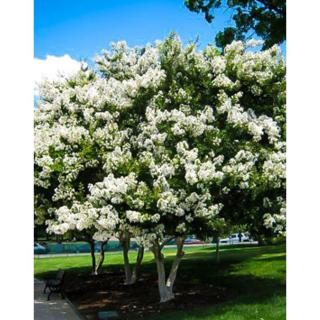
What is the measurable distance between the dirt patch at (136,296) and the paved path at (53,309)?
4.6 inches

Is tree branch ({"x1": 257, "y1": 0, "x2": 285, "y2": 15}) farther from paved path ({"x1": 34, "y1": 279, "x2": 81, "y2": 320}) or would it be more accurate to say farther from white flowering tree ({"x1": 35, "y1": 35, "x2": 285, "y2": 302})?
paved path ({"x1": 34, "y1": 279, "x2": 81, "y2": 320})

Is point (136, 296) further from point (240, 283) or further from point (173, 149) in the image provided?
point (173, 149)

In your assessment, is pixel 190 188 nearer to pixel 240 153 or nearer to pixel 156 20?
pixel 240 153

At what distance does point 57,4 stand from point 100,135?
3.81 ft

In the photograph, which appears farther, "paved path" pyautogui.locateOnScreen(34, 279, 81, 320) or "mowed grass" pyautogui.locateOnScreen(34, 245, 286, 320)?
"paved path" pyautogui.locateOnScreen(34, 279, 81, 320)

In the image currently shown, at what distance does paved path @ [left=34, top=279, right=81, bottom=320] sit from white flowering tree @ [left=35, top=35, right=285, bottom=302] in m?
0.85

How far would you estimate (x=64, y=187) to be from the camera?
500cm

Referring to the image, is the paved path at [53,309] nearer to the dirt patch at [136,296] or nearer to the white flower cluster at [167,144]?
the dirt patch at [136,296]

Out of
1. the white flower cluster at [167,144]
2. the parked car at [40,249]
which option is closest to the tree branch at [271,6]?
the white flower cluster at [167,144]

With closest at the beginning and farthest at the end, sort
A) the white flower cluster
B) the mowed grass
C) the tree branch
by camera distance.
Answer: the mowed grass < the white flower cluster < the tree branch

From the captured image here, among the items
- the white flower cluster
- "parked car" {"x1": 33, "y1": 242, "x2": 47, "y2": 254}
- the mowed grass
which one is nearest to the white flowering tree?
the white flower cluster

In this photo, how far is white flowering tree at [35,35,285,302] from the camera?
4512 millimetres

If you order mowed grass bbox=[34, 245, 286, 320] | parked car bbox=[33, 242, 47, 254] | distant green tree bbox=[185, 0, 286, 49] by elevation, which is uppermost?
distant green tree bbox=[185, 0, 286, 49]
